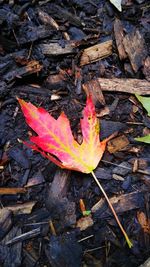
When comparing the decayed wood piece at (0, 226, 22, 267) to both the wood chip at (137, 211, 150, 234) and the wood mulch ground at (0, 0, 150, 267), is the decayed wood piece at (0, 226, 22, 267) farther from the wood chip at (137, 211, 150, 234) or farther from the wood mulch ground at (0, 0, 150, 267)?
the wood chip at (137, 211, 150, 234)

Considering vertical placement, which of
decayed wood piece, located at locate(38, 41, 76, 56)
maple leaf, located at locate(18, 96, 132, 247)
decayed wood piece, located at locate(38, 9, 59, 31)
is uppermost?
decayed wood piece, located at locate(38, 9, 59, 31)

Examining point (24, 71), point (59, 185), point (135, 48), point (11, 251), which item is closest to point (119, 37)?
point (135, 48)

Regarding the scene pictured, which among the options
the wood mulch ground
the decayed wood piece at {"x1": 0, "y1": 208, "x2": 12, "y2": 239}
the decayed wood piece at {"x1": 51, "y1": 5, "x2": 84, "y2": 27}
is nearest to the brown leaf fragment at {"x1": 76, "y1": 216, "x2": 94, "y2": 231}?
the wood mulch ground

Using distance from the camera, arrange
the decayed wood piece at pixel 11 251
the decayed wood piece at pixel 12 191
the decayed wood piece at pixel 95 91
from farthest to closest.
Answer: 1. the decayed wood piece at pixel 95 91
2. the decayed wood piece at pixel 12 191
3. the decayed wood piece at pixel 11 251

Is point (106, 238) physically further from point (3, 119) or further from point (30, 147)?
point (3, 119)

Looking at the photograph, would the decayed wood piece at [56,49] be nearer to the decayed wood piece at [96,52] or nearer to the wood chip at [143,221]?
the decayed wood piece at [96,52]

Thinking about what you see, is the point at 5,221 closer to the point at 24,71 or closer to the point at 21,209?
the point at 21,209

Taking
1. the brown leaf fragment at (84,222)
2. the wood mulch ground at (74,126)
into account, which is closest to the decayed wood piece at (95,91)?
the wood mulch ground at (74,126)

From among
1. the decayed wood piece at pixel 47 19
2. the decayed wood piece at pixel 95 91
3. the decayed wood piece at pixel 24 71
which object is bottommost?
the decayed wood piece at pixel 95 91
